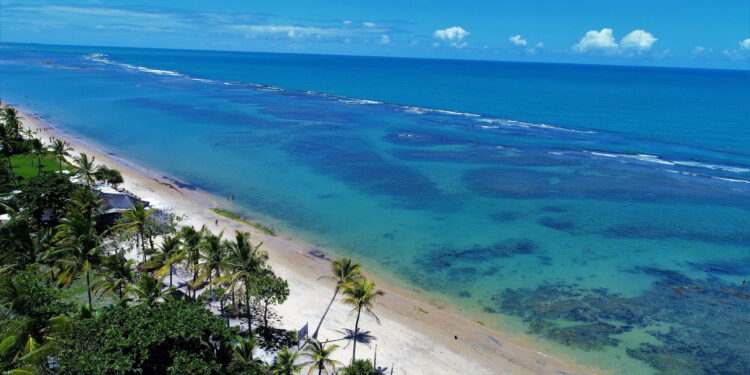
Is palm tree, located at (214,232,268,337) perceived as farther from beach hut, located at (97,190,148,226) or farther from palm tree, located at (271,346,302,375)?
beach hut, located at (97,190,148,226)

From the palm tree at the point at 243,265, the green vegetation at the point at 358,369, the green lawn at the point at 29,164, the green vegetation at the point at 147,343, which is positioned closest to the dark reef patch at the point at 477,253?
the green vegetation at the point at 358,369

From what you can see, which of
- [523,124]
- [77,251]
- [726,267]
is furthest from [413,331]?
[523,124]

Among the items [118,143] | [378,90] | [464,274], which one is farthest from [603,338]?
[378,90]

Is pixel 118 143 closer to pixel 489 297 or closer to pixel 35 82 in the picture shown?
pixel 489 297

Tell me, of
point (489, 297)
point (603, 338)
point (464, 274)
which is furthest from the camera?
point (464, 274)

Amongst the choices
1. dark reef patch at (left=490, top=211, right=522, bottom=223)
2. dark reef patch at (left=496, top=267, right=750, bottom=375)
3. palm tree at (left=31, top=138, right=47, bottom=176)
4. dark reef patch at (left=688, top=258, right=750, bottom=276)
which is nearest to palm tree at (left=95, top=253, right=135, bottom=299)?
dark reef patch at (left=496, top=267, right=750, bottom=375)
